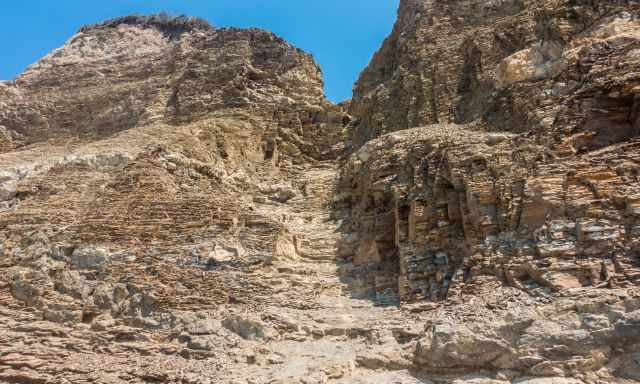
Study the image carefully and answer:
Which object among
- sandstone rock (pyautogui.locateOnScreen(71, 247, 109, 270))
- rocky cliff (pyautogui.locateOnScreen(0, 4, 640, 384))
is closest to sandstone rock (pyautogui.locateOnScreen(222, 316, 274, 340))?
rocky cliff (pyautogui.locateOnScreen(0, 4, 640, 384))

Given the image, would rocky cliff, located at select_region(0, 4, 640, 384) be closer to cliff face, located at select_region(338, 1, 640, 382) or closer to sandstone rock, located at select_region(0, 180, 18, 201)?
cliff face, located at select_region(338, 1, 640, 382)

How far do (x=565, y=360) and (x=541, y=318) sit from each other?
32.2 inches

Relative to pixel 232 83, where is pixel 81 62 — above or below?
above

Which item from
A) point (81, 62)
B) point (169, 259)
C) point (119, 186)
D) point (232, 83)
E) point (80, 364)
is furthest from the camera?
point (81, 62)

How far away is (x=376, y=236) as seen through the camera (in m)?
14.8

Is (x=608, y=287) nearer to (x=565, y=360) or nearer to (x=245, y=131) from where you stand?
(x=565, y=360)

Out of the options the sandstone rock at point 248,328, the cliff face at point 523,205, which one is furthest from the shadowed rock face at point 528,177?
the sandstone rock at point 248,328

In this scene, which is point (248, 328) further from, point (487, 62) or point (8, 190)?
point (487, 62)

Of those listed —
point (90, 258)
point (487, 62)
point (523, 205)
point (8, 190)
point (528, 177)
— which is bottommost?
point (90, 258)

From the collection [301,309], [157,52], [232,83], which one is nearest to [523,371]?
[301,309]

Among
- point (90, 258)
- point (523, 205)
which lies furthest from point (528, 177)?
point (90, 258)

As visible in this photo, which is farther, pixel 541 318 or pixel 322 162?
pixel 322 162

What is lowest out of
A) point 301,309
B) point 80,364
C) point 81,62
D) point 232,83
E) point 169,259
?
point 80,364

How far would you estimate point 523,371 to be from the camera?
9727 millimetres
